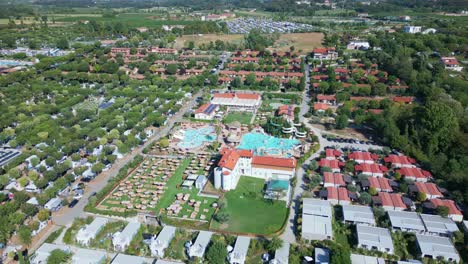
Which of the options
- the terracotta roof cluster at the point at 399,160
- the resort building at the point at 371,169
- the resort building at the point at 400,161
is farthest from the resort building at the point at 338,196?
the terracotta roof cluster at the point at 399,160

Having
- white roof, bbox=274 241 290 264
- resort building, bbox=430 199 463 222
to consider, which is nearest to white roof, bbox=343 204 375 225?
resort building, bbox=430 199 463 222

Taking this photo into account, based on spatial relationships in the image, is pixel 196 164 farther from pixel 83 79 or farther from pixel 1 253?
pixel 83 79

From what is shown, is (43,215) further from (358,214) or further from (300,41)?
(300,41)

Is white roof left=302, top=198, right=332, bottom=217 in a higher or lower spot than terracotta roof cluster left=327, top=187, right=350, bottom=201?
higher

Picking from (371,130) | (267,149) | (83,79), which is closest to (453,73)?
(371,130)

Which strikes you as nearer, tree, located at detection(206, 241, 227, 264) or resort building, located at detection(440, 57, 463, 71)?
tree, located at detection(206, 241, 227, 264)

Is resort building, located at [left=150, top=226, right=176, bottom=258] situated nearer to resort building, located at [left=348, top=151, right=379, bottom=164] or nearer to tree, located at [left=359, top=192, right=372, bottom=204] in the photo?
tree, located at [left=359, top=192, right=372, bottom=204]
